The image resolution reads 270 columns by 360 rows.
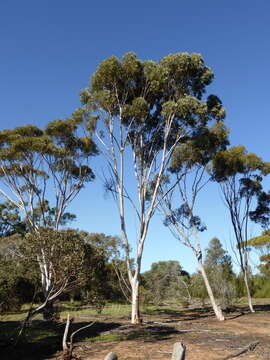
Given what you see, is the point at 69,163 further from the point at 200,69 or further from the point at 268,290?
the point at 268,290

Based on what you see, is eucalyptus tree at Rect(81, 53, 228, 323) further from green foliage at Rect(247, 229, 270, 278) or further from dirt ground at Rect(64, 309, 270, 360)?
green foliage at Rect(247, 229, 270, 278)

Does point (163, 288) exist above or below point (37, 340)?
above

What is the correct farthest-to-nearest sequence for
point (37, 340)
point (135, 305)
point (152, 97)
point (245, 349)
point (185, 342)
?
point (152, 97), point (135, 305), point (37, 340), point (185, 342), point (245, 349)

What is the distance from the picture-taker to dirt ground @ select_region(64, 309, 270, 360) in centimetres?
816

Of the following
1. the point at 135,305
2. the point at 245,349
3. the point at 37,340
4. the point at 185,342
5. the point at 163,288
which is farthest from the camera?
the point at 163,288

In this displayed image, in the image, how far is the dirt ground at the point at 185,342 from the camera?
8.16 metres

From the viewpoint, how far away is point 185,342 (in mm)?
9859

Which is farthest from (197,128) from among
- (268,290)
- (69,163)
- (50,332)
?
(268,290)

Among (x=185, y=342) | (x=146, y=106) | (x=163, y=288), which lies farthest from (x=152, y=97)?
(x=163, y=288)

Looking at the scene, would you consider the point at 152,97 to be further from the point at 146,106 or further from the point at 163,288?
the point at 163,288

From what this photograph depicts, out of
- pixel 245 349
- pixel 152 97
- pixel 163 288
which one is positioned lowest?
pixel 245 349

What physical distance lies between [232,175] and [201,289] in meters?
16.2

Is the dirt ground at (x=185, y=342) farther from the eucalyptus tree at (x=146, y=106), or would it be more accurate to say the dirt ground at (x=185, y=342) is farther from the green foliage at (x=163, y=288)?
the green foliage at (x=163, y=288)

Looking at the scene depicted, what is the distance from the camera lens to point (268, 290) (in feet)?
113
